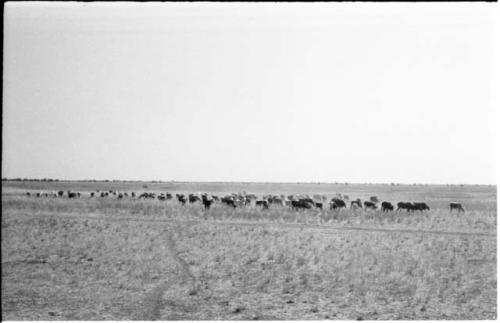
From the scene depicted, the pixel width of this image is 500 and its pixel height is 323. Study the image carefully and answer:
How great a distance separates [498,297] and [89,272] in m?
7.33

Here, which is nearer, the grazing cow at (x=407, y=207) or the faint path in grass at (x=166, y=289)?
the faint path in grass at (x=166, y=289)

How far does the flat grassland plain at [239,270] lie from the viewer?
263 inches

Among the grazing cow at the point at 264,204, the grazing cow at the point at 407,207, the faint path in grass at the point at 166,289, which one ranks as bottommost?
the faint path in grass at the point at 166,289

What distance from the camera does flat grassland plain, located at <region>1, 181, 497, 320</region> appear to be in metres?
6.69

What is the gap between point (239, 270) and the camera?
758 centimetres

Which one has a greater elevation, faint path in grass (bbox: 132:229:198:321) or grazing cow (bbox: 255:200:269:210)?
grazing cow (bbox: 255:200:269:210)

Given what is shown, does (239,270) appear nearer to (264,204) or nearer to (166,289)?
(166,289)

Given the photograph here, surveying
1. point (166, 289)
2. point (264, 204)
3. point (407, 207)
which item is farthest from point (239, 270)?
point (407, 207)

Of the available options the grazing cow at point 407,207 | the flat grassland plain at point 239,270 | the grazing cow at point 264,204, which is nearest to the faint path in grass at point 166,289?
the flat grassland plain at point 239,270

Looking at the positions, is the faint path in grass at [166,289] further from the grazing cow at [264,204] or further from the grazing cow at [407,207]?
the grazing cow at [407,207]

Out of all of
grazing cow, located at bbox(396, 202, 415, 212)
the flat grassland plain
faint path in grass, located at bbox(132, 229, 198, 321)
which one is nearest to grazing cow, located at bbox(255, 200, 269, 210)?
grazing cow, located at bbox(396, 202, 415, 212)

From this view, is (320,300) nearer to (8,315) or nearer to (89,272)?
(89,272)

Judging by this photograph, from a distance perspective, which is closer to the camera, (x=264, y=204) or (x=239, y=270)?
(x=239, y=270)

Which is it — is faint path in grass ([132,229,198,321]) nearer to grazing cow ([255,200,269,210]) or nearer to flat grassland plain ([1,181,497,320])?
flat grassland plain ([1,181,497,320])
